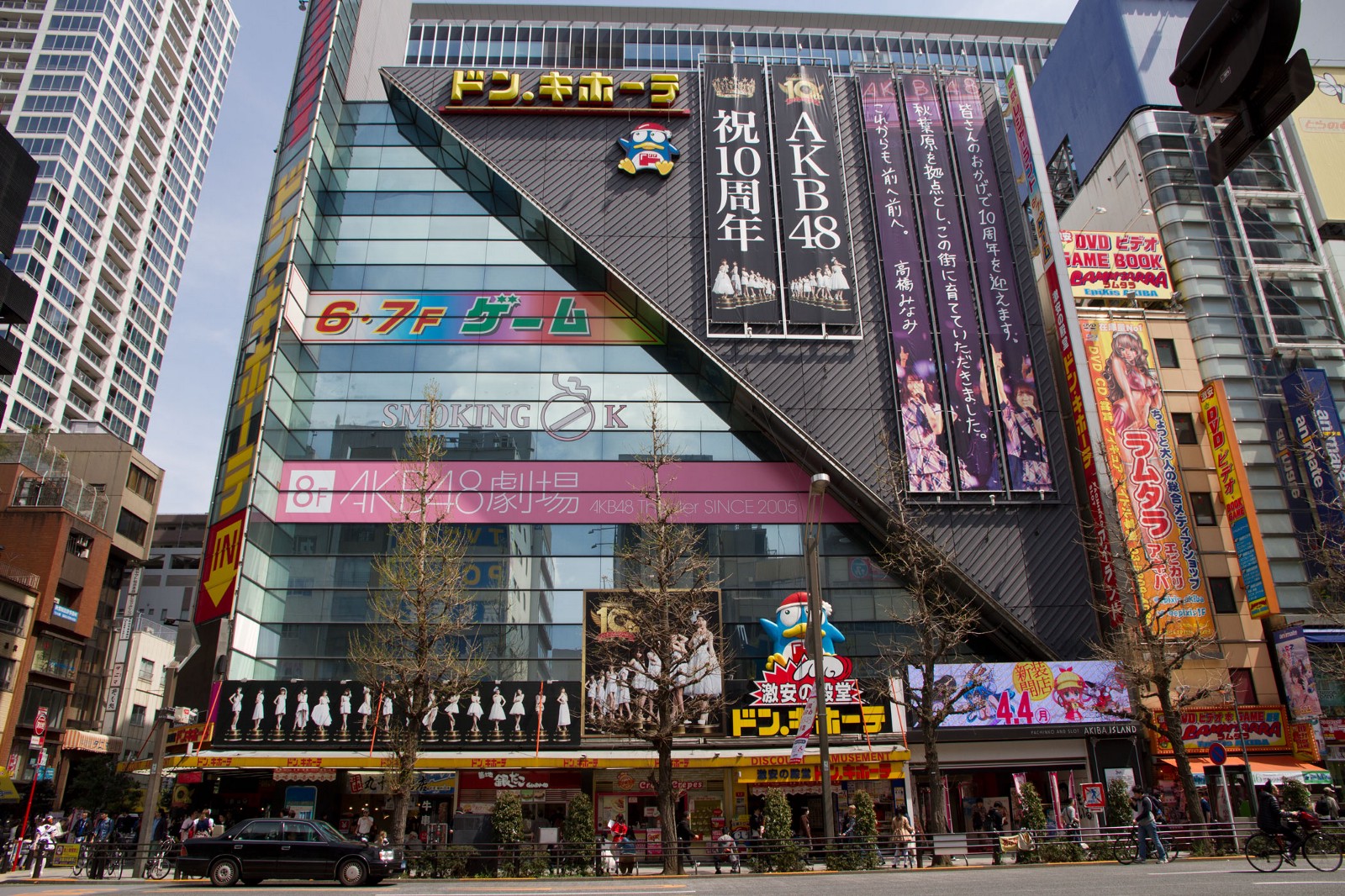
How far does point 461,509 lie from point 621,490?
6.67 m

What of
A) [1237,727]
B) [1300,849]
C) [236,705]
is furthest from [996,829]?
[236,705]

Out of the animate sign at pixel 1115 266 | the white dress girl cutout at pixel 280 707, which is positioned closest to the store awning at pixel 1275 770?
the animate sign at pixel 1115 266

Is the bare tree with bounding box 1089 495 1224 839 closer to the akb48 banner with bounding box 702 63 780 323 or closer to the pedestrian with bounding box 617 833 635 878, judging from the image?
the pedestrian with bounding box 617 833 635 878

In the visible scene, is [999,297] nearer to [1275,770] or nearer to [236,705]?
[1275,770]

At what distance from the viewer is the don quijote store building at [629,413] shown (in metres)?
31.1

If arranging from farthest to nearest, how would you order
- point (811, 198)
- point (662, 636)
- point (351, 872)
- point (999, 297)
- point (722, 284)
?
1. point (811, 198)
2. point (999, 297)
3. point (722, 284)
4. point (662, 636)
5. point (351, 872)

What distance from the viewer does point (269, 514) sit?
34.6 metres

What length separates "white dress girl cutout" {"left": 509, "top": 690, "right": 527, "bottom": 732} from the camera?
102 feet

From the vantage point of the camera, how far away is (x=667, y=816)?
23.0 metres

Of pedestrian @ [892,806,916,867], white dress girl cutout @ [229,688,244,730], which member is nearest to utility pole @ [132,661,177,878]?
white dress girl cutout @ [229,688,244,730]

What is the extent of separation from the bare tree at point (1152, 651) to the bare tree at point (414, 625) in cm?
2184

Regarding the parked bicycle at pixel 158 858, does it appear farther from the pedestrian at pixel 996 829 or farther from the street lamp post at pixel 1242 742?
the street lamp post at pixel 1242 742

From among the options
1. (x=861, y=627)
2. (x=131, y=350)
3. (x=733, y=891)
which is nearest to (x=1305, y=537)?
(x=861, y=627)

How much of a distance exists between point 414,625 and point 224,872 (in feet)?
32.8
